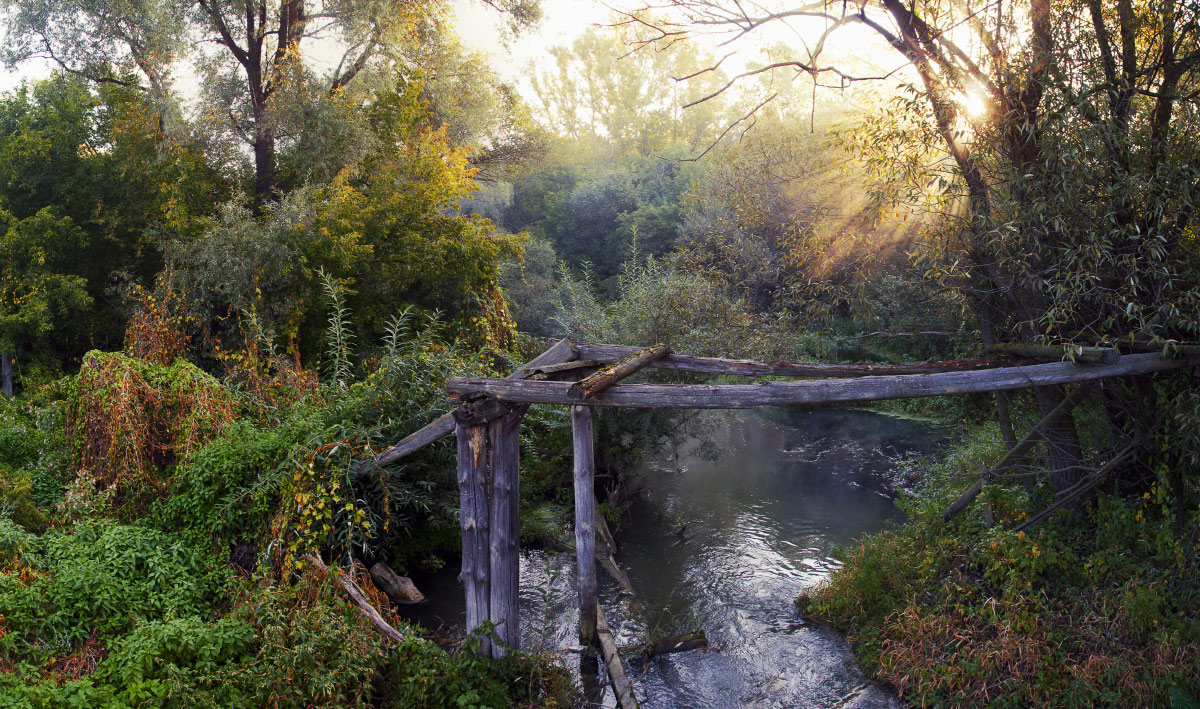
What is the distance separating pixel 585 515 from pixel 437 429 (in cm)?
162

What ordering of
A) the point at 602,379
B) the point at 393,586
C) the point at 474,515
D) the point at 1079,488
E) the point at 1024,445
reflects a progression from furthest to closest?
the point at 393,586
the point at 1024,445
the point at 1079,488
the point at 474,515
the point at 602,379

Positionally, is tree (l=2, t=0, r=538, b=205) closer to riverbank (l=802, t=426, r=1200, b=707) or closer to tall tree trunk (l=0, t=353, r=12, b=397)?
tall tree trunk (l=0, t=353, r=12, b=397)

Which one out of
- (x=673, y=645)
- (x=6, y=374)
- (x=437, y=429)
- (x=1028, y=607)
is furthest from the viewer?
(x=6, y=374)

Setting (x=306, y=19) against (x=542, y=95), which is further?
(x=542, y=95)

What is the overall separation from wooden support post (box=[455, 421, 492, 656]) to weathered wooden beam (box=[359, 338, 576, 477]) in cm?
24

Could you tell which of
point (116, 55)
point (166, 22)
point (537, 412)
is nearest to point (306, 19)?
point (166, 22)

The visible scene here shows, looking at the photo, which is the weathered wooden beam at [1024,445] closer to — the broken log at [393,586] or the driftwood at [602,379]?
the driftwood at [602,379]

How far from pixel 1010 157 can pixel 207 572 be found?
8.53 m

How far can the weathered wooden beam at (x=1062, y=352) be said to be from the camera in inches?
231

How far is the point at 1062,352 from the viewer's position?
6293 millimetres

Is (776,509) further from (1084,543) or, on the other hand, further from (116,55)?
Result: (116,55)

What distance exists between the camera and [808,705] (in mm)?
6695

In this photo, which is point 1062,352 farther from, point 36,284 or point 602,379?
point 36,284

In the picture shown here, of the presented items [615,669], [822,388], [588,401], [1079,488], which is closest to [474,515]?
[588,401]
